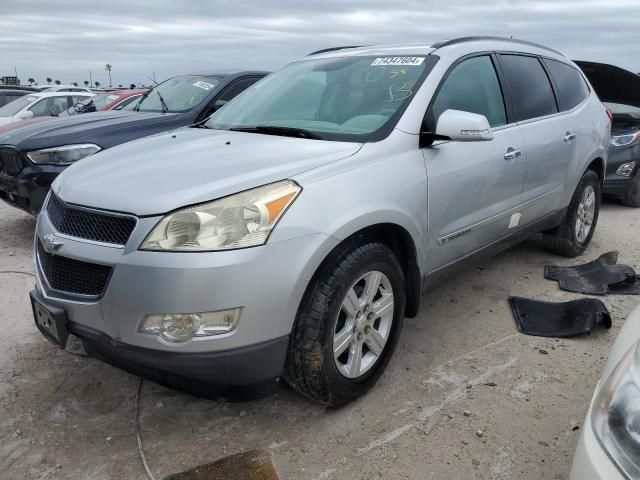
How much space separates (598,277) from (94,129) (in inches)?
176

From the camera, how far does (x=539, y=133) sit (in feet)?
12.5

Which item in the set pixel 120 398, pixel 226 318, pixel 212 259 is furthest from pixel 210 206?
pixel 120 398

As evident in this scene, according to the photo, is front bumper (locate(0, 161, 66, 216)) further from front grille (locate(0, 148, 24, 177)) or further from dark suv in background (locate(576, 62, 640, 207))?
dark suv in background (locate(576, 62, 640, 207))

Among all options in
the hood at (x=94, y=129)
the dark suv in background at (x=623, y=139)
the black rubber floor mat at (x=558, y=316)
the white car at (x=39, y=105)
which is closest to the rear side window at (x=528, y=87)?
the black rubber floor mat at (x=558, y=316)

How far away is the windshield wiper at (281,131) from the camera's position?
9.12ft

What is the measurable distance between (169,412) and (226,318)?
2.82 ft

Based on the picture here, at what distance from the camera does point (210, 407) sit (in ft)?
8.68

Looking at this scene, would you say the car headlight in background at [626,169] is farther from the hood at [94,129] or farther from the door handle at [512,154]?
the hood at [94,129]

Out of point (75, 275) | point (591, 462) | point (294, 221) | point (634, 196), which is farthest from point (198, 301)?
point (634, 196)

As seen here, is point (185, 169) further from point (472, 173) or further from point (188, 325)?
point (472, 173)

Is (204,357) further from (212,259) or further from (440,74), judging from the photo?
(440,74)

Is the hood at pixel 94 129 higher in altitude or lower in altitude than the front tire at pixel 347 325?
higher

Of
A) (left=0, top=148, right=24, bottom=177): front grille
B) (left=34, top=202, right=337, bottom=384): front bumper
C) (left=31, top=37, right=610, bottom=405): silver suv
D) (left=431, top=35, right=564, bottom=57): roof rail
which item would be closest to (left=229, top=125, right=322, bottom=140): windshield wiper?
(left=31, top=37, right=610, bottom=405): silver suv

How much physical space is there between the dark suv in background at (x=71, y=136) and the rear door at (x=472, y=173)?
3089 millimetres
